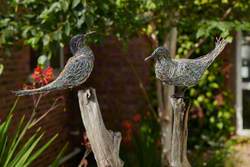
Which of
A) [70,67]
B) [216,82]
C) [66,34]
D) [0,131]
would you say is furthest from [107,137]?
[216,82]

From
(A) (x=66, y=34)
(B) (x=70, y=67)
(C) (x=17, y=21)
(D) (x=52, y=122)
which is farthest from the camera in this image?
(D) (x=52, y=122)

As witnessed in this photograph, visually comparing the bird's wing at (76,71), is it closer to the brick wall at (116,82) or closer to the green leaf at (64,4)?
the green leaf at (64,4)

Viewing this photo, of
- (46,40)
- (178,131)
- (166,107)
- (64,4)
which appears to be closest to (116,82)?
(166,107)

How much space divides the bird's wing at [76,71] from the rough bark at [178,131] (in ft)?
1.75

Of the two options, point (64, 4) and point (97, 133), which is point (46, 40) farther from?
point (97, 133)

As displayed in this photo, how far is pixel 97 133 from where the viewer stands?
318 cm

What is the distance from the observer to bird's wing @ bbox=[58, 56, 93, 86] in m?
3.05

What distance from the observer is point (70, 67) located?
120 inches

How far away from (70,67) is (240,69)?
618 cm

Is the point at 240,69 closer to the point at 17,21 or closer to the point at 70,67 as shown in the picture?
the point at 17,21

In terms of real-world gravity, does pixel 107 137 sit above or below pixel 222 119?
above

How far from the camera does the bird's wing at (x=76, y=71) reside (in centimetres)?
305

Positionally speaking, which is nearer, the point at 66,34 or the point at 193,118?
the point at 66,34

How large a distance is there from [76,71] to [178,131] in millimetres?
735
